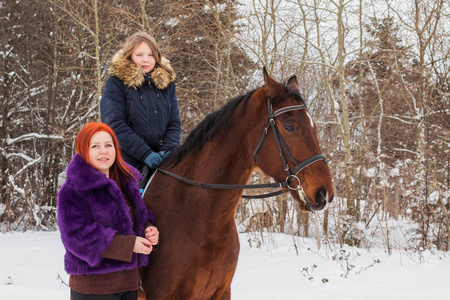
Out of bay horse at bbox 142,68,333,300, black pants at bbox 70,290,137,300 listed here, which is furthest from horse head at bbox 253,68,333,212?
black pants at bbox 70,290,137,300

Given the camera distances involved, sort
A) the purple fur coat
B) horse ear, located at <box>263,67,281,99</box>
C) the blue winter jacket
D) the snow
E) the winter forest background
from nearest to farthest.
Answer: the purple fur coat → horse ear, located at <box>263,67,281,99</box> → the blue winter jacket → the snow → the winter forest background

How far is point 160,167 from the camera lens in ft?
9.59

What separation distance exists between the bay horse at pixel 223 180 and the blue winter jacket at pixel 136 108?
0.39 metres

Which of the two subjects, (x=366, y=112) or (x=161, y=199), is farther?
(x=366, y=112)

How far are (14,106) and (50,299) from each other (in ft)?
34.5

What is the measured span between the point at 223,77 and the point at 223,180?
10.8m

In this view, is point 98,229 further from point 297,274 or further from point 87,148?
point 297,274

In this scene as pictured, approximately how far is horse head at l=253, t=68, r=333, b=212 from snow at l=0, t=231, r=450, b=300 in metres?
2.99

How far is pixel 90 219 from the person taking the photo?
2178 millimetres

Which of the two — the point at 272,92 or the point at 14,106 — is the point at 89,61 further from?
the point at 272,92

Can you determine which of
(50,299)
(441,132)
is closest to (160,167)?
(50,299)

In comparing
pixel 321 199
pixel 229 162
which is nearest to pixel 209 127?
pixel 229 162

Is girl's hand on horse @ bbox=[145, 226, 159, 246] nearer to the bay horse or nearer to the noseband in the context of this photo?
the bay horse

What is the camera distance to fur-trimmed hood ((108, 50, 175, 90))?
9.76ft
